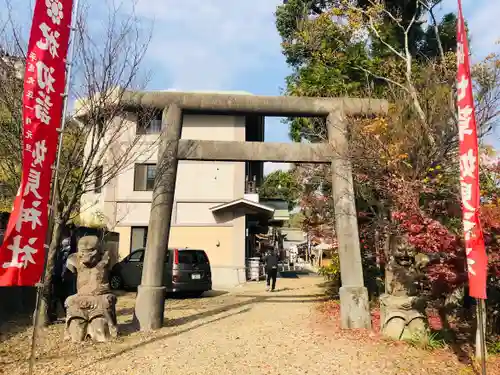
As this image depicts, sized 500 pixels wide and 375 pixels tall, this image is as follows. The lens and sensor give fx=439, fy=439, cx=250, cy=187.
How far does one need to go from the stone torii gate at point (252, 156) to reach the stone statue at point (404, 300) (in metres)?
0.94

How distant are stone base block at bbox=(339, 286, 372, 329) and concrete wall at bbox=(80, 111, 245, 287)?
1190 cm

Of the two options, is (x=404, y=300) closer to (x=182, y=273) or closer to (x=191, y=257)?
(x=182, y=273)

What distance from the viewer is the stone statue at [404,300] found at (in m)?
7.76

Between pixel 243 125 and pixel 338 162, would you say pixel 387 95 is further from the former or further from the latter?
pixel 243 125

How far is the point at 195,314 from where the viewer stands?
1067cm

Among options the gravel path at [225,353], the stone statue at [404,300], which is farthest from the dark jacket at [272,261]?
the stone statue at [404,300]

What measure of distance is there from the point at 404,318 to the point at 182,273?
8.48 m

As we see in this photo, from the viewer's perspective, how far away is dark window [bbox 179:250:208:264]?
1501 centimetres

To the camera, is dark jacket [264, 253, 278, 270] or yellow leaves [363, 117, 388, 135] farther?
dark jacket [264, 253, 278, 270]

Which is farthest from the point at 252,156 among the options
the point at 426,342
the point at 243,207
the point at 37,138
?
the point at 243,207

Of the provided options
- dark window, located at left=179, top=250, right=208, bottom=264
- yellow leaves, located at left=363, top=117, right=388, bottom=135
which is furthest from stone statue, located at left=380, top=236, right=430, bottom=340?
dark window, located at left=179, top=250, right=208, bottom=264

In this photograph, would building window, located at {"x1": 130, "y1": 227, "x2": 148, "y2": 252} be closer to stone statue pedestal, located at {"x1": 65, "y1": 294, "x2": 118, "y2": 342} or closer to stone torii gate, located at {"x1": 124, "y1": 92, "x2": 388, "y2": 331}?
stone torii gate, located at {"x1": 124, "y1": 92, "x2": 388, "y2": 331}

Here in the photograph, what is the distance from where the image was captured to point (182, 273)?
1464 cm

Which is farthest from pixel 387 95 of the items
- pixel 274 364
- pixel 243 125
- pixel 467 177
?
pixel 243 125
